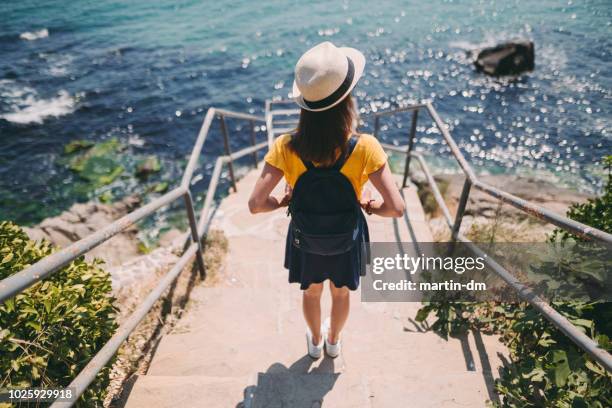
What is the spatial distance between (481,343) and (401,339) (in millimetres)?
579

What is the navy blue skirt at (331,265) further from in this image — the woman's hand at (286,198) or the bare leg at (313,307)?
the woman's hand at (286,198)

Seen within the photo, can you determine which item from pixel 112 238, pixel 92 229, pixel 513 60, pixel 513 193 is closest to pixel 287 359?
pixel 112 238

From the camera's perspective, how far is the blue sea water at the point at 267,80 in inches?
452

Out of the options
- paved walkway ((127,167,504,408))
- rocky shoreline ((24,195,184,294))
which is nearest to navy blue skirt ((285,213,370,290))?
paved walkway ((127,167,504,408))

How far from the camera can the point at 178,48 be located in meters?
20.4

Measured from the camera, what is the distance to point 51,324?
2.09m

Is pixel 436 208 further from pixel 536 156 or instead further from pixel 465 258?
pixel 536 156

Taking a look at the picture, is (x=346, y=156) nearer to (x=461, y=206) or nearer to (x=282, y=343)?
(x=282, y=343)

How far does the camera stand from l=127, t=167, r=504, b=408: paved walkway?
2.54 metres

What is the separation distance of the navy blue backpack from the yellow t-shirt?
0.11 feet

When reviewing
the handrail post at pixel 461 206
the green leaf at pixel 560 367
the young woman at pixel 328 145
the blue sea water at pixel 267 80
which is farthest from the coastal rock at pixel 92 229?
the green leaf at pixel 560 367

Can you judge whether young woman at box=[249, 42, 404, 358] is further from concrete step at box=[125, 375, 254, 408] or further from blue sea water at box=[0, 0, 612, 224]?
blue sea water at box=[0, 0, 612, 224]

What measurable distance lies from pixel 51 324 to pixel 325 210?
1.51m

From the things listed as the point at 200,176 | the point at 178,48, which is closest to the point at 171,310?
the point at 200,176
